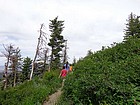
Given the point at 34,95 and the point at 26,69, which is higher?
the point at 26,69

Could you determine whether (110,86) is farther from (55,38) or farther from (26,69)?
(26,69)

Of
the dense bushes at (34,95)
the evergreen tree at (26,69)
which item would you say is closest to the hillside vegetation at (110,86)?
the dense bushes at (34,95)

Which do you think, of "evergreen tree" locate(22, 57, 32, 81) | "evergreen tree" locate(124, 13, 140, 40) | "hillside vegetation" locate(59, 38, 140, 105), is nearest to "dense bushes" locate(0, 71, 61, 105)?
"hillside vegetation" locate(59, 38, 140, 105)

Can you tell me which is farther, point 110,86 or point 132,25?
point 132,25

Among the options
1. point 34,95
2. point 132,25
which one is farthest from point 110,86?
point 132,25

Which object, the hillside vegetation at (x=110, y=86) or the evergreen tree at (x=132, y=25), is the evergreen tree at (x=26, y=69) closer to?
the evergreen tree at (x=132, y=25)

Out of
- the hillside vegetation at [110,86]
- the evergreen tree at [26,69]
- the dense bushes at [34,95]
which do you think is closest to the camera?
the hillside vegetation at [110,86]

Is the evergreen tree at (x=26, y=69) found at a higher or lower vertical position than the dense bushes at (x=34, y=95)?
higher

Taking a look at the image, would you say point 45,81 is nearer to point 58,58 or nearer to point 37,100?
point 37,100

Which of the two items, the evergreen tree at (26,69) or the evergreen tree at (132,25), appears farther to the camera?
the evergreen tree at (26,69)

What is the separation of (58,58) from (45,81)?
3305cm

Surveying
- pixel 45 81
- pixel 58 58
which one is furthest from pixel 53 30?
pixel 45 81

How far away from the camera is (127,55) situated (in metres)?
11.2

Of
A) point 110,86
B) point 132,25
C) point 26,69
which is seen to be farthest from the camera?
point 26,69
